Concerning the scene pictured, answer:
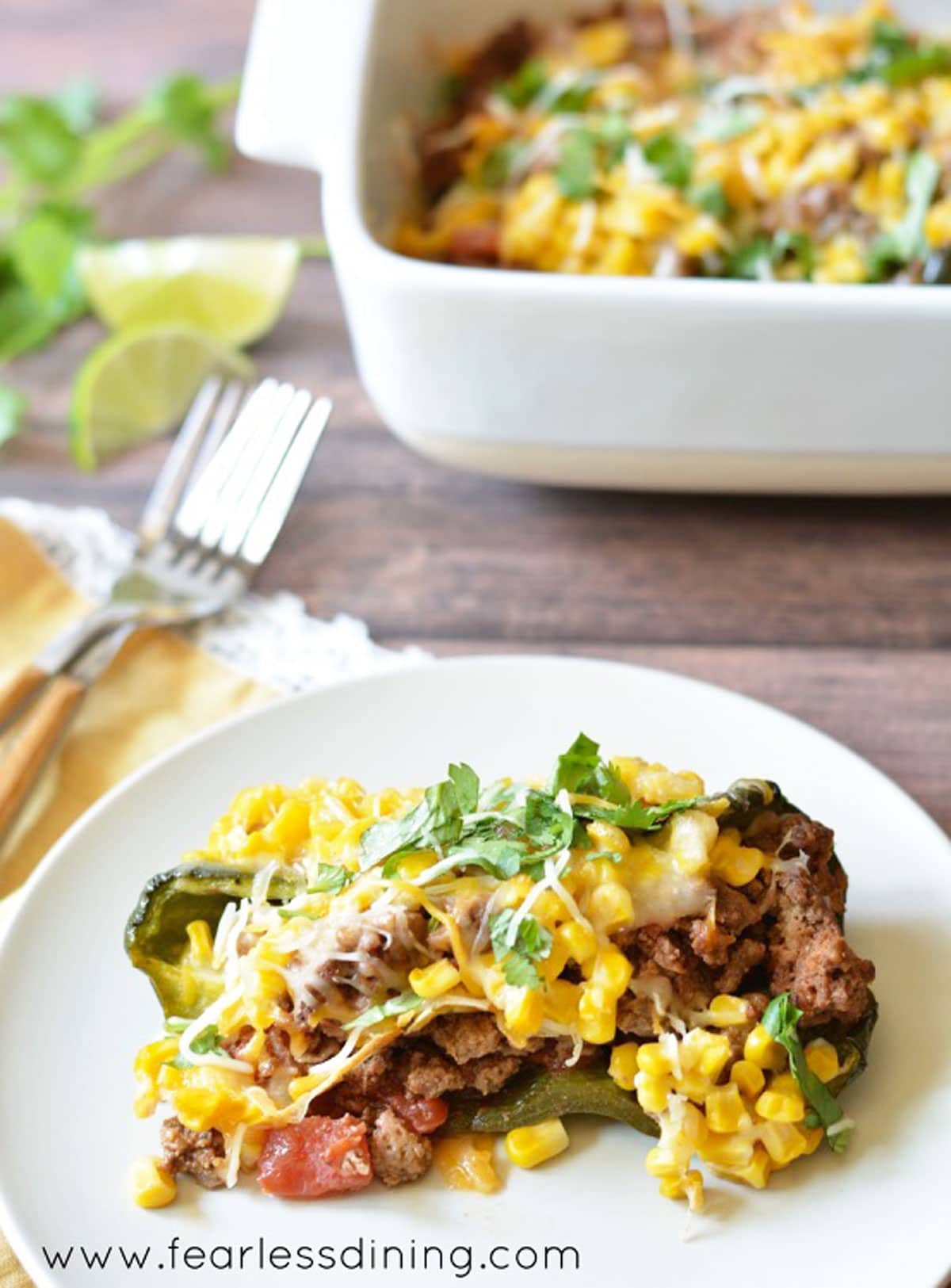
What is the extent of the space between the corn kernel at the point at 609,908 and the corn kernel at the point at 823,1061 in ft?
0.92

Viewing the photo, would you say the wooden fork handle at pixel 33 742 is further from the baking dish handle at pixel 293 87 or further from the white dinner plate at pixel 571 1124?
the baking dish handle at pixel 293 87

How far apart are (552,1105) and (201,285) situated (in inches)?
99.0

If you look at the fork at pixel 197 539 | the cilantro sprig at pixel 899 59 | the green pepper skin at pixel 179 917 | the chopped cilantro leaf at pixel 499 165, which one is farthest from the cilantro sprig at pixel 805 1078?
the cilantro sprig at pixel 899 59

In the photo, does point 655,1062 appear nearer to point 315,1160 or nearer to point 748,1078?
point 748,1078

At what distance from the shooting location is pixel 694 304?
292 cm

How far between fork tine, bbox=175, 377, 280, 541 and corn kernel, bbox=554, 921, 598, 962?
160 cm

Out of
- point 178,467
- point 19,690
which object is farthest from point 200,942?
point 178,467

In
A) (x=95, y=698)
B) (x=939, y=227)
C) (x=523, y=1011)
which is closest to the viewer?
(x=523, y=1011)

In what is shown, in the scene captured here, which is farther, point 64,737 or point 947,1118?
point 64,737

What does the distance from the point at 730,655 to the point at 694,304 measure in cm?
67

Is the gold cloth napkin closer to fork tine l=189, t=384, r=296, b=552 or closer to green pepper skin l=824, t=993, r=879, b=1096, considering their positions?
fork tine l=189, t=384, r=296, b=552

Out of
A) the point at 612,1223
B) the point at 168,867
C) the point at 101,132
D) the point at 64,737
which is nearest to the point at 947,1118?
the point at 612,1223

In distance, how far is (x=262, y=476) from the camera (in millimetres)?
3400

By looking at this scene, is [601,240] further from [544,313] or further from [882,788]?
[882,788]
